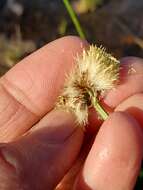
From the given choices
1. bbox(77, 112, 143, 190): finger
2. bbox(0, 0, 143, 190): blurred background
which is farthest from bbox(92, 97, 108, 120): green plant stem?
bbox(0, 0, 143, 190): blurred background

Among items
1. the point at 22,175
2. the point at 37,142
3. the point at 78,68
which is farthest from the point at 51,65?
the point at 22,175

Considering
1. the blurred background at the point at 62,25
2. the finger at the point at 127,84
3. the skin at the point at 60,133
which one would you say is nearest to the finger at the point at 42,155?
the skin at the point at 60,133

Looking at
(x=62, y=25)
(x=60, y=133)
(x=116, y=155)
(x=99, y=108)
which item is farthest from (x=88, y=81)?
(x=62, y=25)

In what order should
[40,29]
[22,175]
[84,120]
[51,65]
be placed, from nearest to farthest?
[22,175] → [84,120] → [51,65] → [40,29]

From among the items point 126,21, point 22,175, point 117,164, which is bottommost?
point 126,21

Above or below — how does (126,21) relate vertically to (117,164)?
below

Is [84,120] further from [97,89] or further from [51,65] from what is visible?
[51,65]

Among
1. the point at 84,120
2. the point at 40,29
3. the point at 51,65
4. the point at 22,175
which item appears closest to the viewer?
the point at 22,175

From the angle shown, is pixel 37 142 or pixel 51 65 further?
pixel 51 65
